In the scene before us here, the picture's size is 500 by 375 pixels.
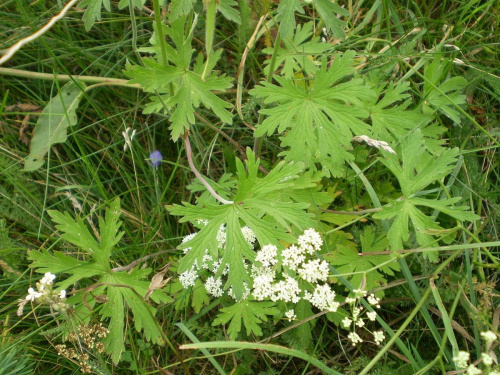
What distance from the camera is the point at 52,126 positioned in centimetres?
331

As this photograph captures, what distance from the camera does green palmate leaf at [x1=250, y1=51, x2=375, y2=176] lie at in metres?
2.39

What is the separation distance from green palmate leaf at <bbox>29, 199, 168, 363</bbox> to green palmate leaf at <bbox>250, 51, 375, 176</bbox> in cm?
100

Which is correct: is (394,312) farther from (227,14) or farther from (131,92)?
(131,92)

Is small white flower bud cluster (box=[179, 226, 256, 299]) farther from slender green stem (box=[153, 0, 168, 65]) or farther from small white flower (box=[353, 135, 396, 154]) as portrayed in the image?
slender green stem (box=[153, 0, 168, 65])

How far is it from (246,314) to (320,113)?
1145mm

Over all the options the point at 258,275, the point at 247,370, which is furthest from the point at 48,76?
the point at 247,370

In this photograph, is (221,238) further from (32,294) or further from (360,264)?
(32,294)

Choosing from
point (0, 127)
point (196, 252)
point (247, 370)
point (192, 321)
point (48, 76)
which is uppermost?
point (48, 76)

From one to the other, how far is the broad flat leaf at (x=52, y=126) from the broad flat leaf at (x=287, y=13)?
1.66 m

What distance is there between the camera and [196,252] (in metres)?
2.22

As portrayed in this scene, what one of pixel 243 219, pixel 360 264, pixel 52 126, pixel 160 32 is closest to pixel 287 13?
pixel 160 32

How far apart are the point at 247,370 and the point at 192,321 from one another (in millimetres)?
424

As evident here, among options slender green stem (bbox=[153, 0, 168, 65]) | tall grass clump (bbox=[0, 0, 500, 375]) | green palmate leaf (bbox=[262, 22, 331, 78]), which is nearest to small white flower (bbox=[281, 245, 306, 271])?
tall grass clump (bbox=[0, 0, 500, 375])

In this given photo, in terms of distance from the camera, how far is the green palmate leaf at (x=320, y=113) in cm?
239
